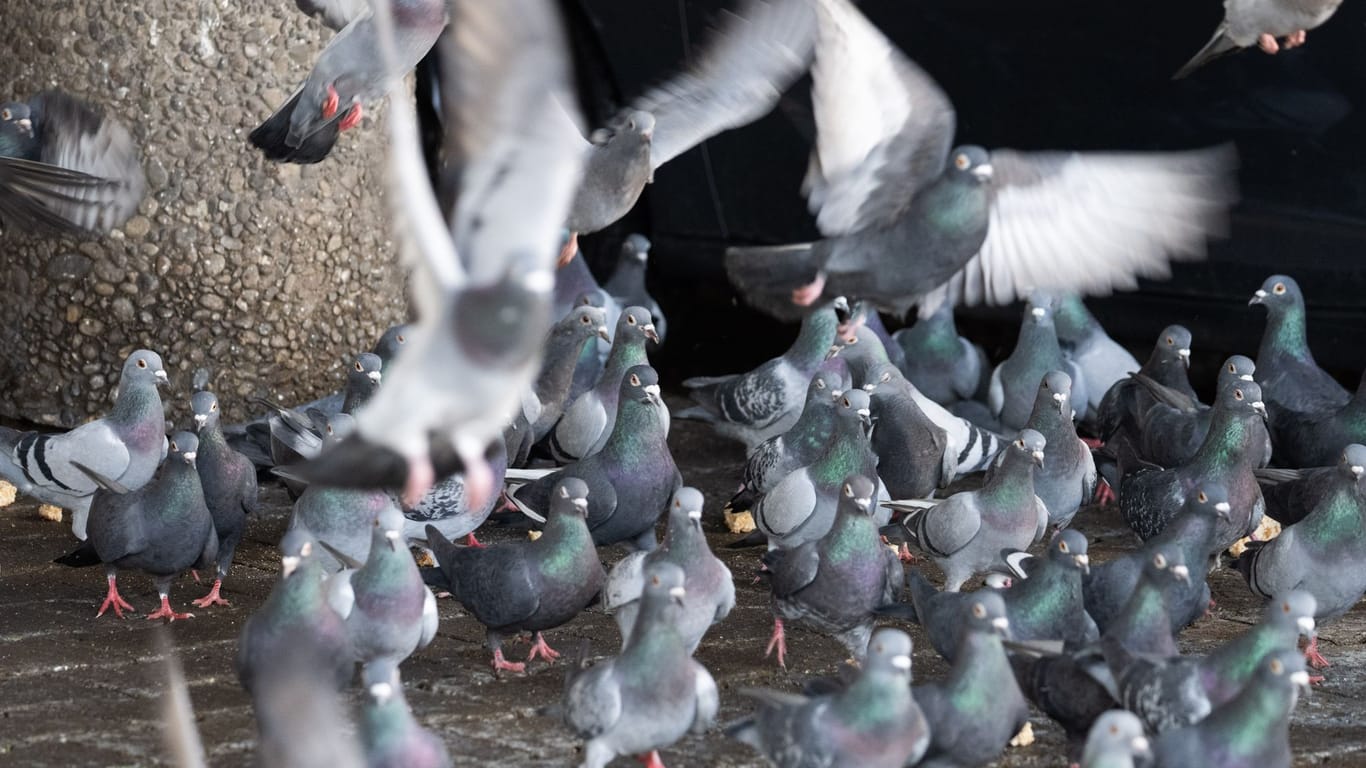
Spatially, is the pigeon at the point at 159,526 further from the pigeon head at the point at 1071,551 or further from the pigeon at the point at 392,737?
the pigeon head at the point at 1071,551

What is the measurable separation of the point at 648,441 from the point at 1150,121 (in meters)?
2.93

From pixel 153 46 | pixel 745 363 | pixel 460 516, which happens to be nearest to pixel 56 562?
pixel 460 516

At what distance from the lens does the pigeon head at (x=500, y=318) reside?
10.4 ft

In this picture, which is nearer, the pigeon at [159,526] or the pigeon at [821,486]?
the pigeon at [159,526]

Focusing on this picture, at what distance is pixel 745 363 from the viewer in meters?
9.23

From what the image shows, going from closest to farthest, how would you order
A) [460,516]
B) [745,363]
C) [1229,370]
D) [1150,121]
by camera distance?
[460,516] < [1229,370] < [1150,121] < [745,363]

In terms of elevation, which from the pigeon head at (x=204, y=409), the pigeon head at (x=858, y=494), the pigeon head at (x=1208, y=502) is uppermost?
the pigeon head at (x=204, y=409)

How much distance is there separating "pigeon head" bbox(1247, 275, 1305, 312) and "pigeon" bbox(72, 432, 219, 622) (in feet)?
12.1

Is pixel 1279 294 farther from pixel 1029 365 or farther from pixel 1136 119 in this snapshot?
pixel 1136 119

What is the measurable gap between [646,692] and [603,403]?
8.97 ft

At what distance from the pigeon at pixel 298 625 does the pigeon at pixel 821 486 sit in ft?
5.50

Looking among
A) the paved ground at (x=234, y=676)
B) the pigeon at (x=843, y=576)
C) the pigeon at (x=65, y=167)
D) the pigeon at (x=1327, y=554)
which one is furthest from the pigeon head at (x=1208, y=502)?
the pigeon at (x=65, y=167)

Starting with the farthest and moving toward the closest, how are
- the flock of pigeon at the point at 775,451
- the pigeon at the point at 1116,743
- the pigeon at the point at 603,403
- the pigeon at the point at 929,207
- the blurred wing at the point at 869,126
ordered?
the pigeon at the point at 603,403 → the blurred wing at the point at 869,126 → the pigeon at the point at 929,207 → the pigeon at the point at 1116,743 → the flock of pigeon at the point at 775,451

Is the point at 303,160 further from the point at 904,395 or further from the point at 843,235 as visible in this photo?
the point at 904,395
